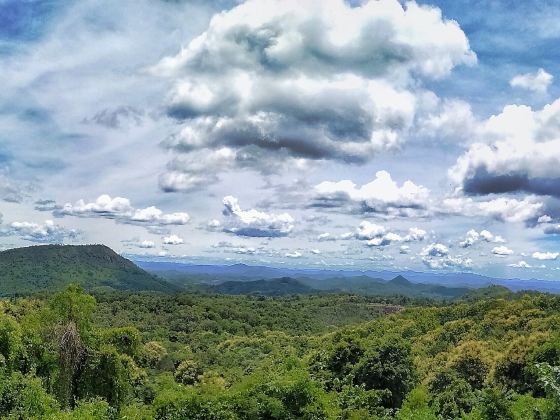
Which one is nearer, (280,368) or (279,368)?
(280,368)

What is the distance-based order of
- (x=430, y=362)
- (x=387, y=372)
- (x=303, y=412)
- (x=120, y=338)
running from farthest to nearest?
(x=430, y=362), (x=387, y=372), (x=120, y=338), (x=303, y=412)

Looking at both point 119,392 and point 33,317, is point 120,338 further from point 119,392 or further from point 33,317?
point 33,317

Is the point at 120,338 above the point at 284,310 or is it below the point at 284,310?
above

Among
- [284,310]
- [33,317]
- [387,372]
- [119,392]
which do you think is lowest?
[284,310]

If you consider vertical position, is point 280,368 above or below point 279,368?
above

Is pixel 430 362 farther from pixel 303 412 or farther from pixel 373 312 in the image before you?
pixel 373 312

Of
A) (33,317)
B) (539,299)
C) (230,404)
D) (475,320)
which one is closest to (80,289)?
(33,317)

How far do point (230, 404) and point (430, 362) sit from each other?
171 ft

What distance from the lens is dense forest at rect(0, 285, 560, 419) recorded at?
2133 centimetres

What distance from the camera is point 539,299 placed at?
93.1m

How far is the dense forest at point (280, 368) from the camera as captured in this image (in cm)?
2133

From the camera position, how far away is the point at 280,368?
27.8 m

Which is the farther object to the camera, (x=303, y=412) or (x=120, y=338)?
(x=120, y=338)

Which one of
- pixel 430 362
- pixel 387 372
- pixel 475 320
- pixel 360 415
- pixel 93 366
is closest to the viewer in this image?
pixel 360 415
